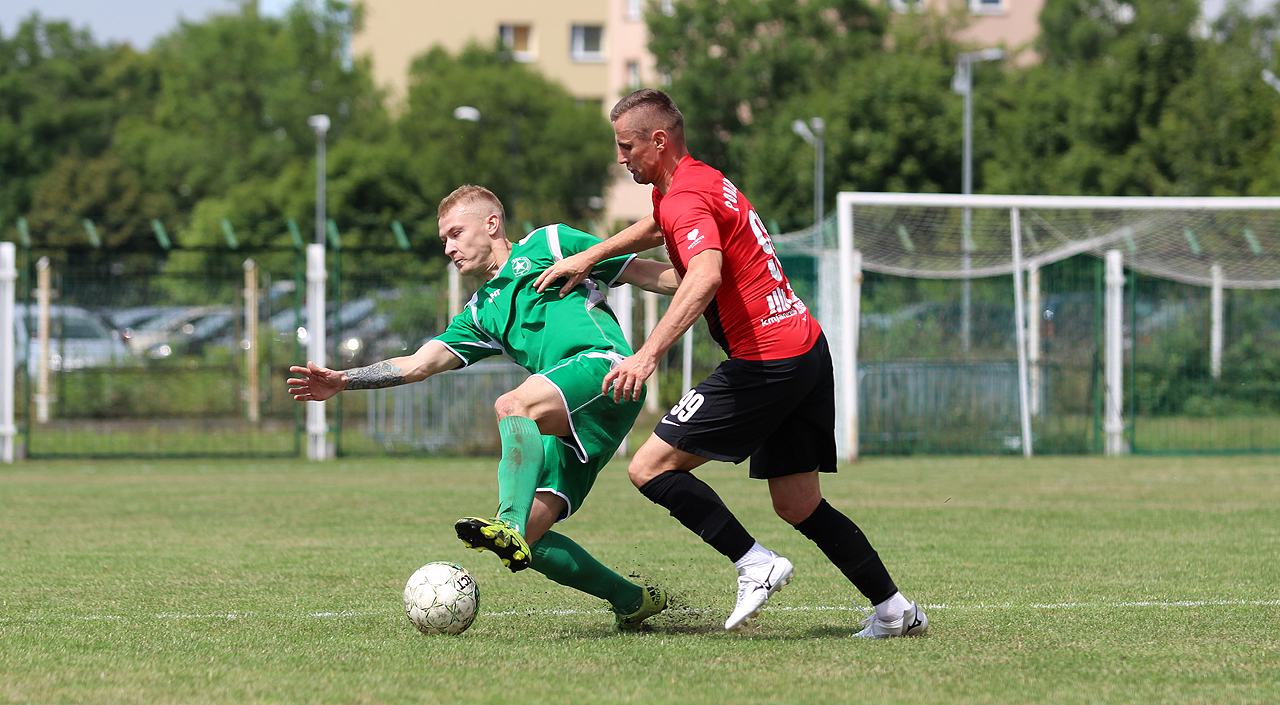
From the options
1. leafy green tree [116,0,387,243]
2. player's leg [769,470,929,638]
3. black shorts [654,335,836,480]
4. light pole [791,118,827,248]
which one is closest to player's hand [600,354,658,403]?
black shorts [654,335,836,480]

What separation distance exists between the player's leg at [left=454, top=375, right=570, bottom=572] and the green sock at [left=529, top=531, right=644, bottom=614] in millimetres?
159

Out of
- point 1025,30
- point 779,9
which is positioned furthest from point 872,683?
point 1025,30

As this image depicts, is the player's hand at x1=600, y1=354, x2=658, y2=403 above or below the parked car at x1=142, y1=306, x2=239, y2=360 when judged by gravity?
below

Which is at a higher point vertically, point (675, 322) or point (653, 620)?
point (675, 322)

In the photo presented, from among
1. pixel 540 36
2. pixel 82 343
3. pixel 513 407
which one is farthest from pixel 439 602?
pixel 540 36

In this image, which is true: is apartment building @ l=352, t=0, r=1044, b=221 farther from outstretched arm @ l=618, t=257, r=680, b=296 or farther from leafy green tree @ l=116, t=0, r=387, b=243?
outstretched arm @ l=618, t=257, r=680, b=296

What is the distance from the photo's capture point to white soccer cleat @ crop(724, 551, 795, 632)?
4.98 metres

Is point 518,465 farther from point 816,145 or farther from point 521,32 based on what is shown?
point 521,32

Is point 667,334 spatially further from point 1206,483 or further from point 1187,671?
point 1206,483

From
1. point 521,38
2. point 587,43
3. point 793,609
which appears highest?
point 521,38

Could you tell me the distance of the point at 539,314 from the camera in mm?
5426

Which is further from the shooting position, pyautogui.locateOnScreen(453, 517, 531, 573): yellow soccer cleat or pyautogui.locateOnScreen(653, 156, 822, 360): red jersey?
pyautogui.locateOnScreen(653, 156, 822, 360): red jersey

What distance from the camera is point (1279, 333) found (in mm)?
16938

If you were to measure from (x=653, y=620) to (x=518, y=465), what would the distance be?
115 centimetres
